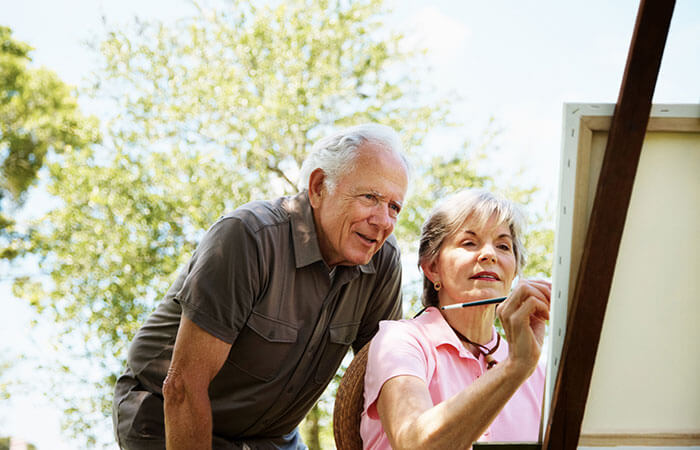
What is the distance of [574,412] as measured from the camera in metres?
1.06

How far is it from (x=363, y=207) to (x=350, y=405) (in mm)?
597

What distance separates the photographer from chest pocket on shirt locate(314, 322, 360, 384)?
228cm

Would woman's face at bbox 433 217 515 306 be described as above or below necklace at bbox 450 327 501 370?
above

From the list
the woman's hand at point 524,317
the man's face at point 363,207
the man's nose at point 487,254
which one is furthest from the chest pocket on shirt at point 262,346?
the woman's hand at point 524,317

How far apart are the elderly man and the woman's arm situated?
0.66 m

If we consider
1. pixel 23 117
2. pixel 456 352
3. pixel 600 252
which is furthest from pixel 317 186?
pixel 23 117

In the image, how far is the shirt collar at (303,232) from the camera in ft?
7.11

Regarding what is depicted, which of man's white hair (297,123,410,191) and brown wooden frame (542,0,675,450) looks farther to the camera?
man's white hair (297,123,410,191)

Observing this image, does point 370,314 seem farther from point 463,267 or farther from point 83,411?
point 83,411

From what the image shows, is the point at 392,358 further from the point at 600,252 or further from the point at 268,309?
the point at 600,252

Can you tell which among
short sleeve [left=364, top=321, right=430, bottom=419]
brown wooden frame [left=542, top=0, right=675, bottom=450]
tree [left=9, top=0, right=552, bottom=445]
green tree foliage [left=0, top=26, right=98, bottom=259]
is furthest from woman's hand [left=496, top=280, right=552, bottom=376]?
green tree foliage [left=0, top=26, right=98, bottom=259]

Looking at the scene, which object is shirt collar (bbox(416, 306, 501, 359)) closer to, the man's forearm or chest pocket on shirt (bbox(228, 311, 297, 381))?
chest pocket on shirt (bbox(228, 311, 297, 381))

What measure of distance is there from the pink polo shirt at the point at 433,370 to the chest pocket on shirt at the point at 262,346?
0.38 metres

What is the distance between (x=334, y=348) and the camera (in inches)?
90.9
